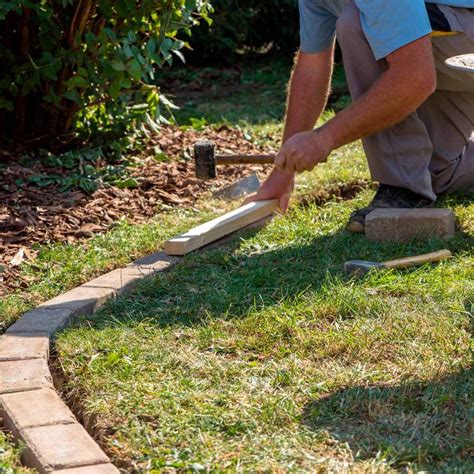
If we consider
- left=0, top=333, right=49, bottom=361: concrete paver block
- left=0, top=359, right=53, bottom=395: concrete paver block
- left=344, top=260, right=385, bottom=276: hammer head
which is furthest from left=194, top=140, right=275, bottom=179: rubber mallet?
left=0, top=359, right=53, bottom=395: concrete paver block

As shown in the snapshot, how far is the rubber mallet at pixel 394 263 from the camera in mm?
3842

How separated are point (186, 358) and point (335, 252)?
1.26 meters

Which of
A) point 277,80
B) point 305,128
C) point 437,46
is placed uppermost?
point 437,46

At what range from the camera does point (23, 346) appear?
3.32m

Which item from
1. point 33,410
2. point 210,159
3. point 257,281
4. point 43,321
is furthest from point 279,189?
point 33,410

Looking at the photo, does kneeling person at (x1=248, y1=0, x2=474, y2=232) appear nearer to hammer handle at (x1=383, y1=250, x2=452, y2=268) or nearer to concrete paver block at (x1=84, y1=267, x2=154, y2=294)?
hammer handle at (x1=383, y1=250, x2=452, y2=268)

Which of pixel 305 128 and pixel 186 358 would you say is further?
pixel 305 128

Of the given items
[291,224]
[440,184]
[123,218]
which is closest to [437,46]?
[440,184]

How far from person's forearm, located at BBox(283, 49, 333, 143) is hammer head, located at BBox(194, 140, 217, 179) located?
39 centimetres

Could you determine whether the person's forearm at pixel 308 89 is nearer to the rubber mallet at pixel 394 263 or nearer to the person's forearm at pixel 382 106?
the person's forearm at pixel 382 106

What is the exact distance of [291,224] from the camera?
4.63m

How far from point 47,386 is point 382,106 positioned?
1.86 metres

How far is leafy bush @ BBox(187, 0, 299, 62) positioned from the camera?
9.37 meters

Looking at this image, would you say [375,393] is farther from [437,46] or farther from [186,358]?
[437,46]
